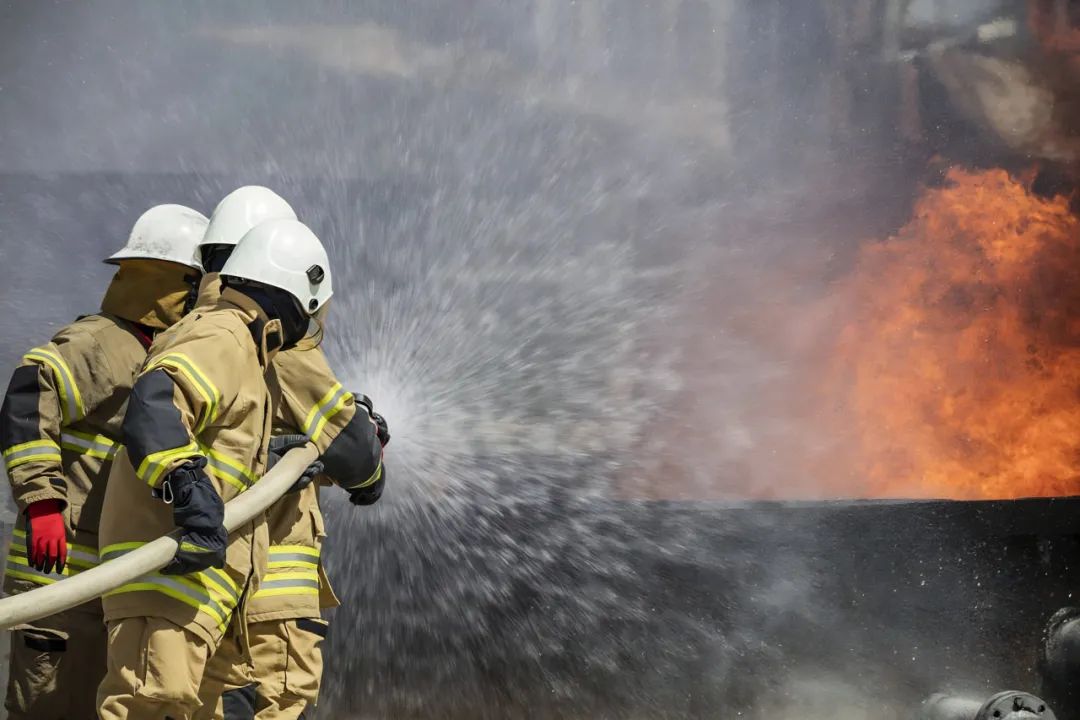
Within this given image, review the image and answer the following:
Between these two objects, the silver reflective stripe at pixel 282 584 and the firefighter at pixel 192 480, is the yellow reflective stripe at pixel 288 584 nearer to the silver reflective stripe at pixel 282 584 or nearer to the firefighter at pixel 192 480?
the silver reflective stripe at pixel 282 584

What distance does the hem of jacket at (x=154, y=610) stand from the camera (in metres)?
3.16

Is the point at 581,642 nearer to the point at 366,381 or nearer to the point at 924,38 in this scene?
the point at 366,381

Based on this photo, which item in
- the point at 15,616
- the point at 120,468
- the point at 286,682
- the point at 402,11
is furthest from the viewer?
the point at 402,11

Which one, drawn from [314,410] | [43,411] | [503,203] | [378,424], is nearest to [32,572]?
[43,411]

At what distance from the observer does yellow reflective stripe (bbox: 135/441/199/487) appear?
2969 millimetres

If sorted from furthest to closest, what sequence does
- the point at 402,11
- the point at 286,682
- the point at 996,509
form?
1. the point at 402,11
2. the point at 996,509
3. the point at 286,682

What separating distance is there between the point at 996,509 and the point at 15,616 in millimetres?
3852

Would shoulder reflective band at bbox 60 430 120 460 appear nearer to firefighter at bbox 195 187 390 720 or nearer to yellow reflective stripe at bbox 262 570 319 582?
firefighter at bbox 195 187 390 720

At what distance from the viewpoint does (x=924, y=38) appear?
25.3 ft

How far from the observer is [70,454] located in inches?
149

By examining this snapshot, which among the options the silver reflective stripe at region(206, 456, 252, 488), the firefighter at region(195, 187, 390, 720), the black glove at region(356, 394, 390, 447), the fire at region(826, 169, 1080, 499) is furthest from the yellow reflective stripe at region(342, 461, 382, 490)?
the fire at region(826, 169, 1080, 499)

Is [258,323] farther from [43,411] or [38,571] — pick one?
[38,571]

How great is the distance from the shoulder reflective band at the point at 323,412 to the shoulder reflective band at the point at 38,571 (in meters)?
0.76

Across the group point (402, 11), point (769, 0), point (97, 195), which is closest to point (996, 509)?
point (769, 0)
